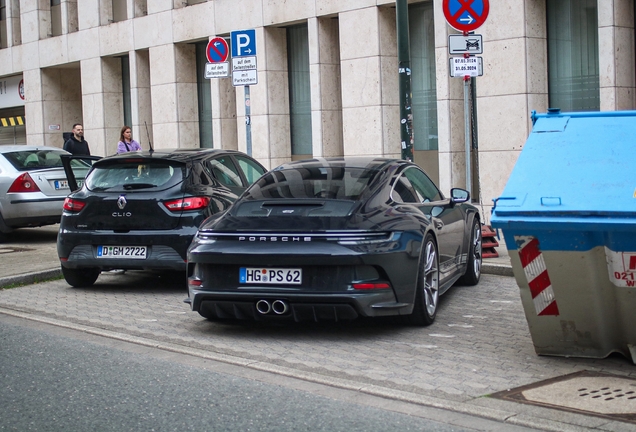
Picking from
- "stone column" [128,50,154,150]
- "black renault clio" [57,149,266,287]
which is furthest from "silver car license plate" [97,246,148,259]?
"stone column" [128,50,154,150]

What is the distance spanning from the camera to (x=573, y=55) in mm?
15625

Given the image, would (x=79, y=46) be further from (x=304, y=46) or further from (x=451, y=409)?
(x=451, y=409)

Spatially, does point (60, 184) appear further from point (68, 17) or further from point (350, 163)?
point (68, 17)

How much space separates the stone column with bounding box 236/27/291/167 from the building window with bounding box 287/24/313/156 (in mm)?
148

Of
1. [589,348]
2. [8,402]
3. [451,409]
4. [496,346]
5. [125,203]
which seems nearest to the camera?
[451,409]

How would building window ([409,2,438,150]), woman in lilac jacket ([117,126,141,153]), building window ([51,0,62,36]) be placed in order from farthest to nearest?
building window ([51,0,62,36]) → woman in lilac jacket ([117,126,141,153]) → building window ([409,2,438,150])

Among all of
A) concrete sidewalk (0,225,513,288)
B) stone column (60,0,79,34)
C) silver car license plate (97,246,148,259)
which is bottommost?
concrete sidewalk (0,225,513,288)

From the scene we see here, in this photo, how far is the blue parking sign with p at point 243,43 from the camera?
13823 millimetres

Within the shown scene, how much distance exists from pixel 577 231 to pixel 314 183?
2774 millimetres

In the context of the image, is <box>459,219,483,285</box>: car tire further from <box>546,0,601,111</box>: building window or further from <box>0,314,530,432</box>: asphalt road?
<box>546,0,601,111</box>: building window

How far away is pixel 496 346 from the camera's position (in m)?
7.29

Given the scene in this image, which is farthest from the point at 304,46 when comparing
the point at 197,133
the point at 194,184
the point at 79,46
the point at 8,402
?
the point at 8,402

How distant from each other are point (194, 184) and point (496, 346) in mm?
4023

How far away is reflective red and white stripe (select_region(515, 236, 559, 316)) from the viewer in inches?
246
